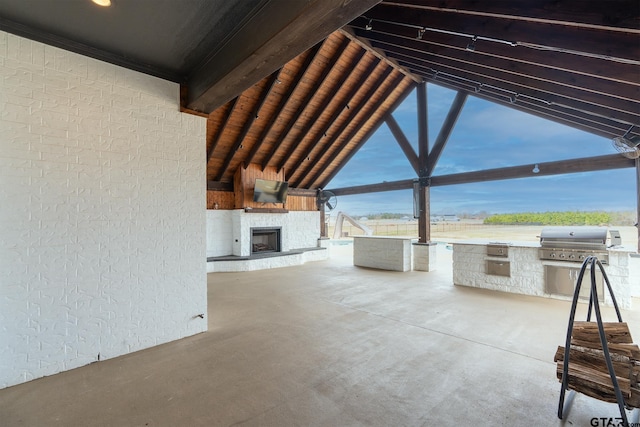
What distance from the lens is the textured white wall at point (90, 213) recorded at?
246 centimetres

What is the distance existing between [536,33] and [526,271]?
4259mm

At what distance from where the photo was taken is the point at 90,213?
2807mm

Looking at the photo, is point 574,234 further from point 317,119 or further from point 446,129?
point 317,119

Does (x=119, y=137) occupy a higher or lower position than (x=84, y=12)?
lower

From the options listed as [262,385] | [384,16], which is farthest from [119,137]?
[384,16]

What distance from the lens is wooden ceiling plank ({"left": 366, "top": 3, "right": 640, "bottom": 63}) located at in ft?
7.06

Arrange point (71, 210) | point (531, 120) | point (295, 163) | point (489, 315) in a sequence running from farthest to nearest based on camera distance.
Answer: point (295, 163) < point (531, 120) < point (489, 315) < point (71, 210)

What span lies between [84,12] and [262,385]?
11.4 ft

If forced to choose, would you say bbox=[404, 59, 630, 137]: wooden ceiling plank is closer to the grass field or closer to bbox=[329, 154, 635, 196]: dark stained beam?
bbox=[329, 154, 635, 196]: dark stained beam

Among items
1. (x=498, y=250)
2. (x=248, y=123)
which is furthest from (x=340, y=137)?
(x=498, y=250)

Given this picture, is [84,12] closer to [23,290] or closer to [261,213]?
[23,290]

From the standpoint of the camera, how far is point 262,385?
7.82 feet

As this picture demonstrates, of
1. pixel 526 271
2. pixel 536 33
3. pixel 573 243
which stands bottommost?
pixel 526 271

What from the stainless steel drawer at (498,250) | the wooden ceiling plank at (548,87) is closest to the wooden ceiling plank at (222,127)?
the wooden ceiling plank at (548,87)
